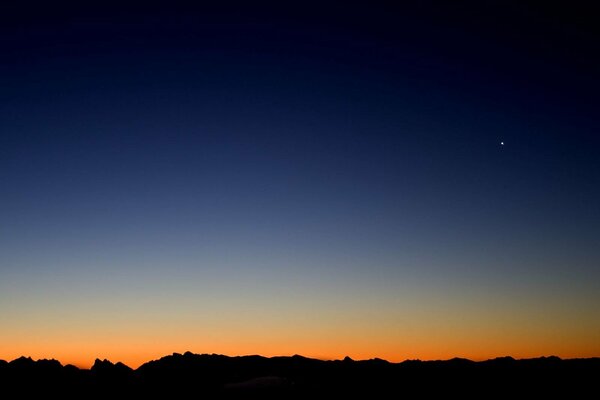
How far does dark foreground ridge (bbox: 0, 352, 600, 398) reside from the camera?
41.5 metres

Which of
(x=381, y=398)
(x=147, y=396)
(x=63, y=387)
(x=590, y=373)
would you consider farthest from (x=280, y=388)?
(x=590, y=373)

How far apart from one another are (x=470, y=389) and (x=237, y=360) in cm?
3053

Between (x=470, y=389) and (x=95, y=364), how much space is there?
37771 mm

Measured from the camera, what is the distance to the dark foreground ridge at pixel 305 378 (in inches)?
1633

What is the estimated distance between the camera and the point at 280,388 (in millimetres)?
38312

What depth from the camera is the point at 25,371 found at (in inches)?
1854

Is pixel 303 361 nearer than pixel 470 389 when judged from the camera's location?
No

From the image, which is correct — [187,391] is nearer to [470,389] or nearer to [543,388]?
[470,389]

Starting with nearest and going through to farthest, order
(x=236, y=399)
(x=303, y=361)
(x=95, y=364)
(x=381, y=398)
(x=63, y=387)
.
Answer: (x=236, y=399) < (x=381, y=398) < (x=63, y=387) < (x=95, y=364) < (x=303, y=361)

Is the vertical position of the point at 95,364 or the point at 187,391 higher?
the point at 95,364

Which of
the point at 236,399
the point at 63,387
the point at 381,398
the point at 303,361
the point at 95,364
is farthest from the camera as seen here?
the point at 303,361

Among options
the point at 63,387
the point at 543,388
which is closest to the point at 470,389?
the point at 543,388

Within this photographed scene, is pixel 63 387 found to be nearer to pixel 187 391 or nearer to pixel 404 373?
pixel 187 391

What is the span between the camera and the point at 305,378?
50.1 meters
